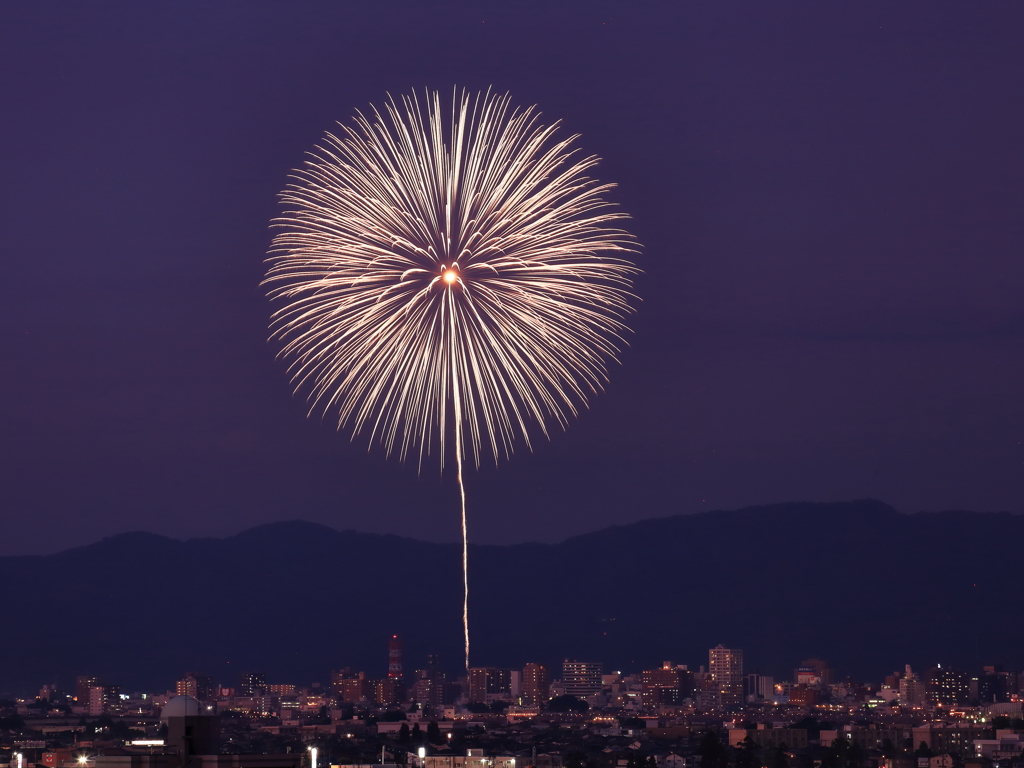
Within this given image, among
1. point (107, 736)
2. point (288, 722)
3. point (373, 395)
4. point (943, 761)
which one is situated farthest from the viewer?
point (288, 722)

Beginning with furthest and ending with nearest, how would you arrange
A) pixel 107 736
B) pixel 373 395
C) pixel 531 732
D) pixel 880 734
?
1. pixel 531 732
2. pixel 880 734
3. pixel 107 736
4. pixel 373 395

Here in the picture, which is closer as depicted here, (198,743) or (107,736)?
(198,743)

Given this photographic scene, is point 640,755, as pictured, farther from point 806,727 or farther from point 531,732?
point 806,727

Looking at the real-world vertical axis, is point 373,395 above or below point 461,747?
above

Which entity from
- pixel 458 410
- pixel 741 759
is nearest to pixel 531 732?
pixel 741 759

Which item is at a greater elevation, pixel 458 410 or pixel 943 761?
pixel 458 410

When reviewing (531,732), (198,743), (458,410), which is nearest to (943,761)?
(531,732)

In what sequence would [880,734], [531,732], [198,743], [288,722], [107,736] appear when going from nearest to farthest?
[198,743] → [107,736] → [880,734] → [531,732] → [288,722]

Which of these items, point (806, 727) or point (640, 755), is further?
point (806, 727)

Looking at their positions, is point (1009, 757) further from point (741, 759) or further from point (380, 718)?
point (380, 718)
